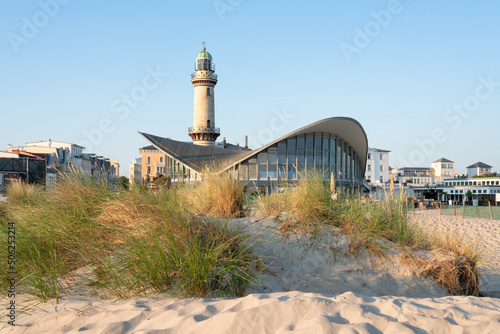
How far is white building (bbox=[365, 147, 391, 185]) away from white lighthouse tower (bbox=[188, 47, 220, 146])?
1237 inches

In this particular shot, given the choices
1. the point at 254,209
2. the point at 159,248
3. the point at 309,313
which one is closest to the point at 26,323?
the point at 159,248

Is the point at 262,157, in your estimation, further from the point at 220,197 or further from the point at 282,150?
the point at 220,197

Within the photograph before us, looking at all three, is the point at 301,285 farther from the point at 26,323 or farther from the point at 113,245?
the point at 26,323

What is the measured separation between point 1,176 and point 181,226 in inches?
1183

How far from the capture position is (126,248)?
3516 mm

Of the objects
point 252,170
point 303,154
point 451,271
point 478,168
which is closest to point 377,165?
point 303,154

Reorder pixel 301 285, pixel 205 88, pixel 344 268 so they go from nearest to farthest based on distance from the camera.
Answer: pixel 301 285, pixel 344 268, pixel 205 88

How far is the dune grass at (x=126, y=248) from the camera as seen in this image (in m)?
3.18

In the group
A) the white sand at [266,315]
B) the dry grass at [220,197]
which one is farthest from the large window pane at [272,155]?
the white sand at [266,315]

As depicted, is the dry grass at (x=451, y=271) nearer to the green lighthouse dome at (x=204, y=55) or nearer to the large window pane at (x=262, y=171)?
the large window pane at (x=262, y=171)

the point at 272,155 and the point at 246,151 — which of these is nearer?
the point at 272,155

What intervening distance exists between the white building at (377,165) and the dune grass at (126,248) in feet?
197

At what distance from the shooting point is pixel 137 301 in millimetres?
2961

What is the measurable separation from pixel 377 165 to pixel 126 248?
6366cm
